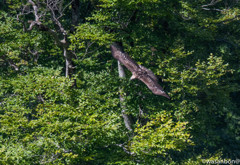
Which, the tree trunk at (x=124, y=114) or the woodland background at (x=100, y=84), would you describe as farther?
the tree trunk at (x=124, y=114)

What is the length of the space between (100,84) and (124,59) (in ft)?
4.13

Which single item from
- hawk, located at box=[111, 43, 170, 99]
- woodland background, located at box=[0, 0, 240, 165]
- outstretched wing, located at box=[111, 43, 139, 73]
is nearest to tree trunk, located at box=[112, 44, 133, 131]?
woodland background, located at box=[0, 0, 240, 165]

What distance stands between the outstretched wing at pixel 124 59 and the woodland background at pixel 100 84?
14.2 inches

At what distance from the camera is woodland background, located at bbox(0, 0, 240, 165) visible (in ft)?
27.7

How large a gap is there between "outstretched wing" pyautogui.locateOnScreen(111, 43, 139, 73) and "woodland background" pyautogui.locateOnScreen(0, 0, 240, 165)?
14.2 inches

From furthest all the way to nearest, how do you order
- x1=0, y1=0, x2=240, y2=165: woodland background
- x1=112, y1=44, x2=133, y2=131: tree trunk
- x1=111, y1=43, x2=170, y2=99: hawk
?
x1=112, y1=44, x2=133, y2=131: tree trunk → x1=111, y1=43, x2=170, y2=99: hawk → x1=0, y1=0, x2=240, y2=165: woodland background

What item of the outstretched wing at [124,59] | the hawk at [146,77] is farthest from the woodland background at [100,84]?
the hawk at [146,77]

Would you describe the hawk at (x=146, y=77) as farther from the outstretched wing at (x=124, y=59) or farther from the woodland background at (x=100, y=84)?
the woodland background at (x=100, y=84)

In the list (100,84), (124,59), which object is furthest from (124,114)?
(124,59)

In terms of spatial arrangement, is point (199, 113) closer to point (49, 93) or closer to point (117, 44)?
point (117, 44)

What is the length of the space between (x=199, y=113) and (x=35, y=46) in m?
7.42

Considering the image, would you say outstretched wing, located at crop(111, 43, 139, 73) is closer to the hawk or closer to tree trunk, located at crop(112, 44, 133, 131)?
the hawk

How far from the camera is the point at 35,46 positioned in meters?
12.5

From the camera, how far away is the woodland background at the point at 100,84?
8453 millimetres
